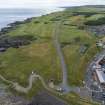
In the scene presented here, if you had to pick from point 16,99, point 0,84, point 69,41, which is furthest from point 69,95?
point 69,41

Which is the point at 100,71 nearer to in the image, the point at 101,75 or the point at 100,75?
the point at 101,75

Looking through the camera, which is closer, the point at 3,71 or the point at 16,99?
the point at 16,99

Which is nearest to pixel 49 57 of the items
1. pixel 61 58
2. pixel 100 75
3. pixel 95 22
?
pixel 61 58

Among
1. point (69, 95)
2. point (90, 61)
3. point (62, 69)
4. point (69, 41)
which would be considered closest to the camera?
point (69, 95)

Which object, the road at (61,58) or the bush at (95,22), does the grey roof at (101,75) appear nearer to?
the road at (61,58)

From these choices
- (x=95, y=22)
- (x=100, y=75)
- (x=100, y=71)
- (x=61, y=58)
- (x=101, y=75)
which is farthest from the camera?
(x=95, y=22)

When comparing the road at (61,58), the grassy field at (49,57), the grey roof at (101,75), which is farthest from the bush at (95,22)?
the grey roof at (101,75)

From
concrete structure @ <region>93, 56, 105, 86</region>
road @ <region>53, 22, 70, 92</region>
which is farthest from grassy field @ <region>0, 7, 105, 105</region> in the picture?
concrete structure @ <region>93, 56, 105, 86</region>

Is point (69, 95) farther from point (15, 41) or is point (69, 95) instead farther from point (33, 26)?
point (33, 26)

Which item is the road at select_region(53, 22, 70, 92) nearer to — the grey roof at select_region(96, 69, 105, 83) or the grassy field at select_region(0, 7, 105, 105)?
the grassy field at select_region(0, 7, 105, 105)
